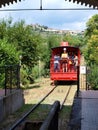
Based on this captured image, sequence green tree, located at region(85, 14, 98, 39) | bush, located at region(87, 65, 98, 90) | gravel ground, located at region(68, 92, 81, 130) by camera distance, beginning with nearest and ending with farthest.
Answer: gravel ground, located at region(68, 92, 81, 130) < bush, located at region(87, 65, 98, 90) < green tree, located at region(85, 14, 98, 39)

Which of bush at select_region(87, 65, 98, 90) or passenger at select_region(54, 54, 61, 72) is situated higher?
passenger at select_region(54, 54, 61, 72)

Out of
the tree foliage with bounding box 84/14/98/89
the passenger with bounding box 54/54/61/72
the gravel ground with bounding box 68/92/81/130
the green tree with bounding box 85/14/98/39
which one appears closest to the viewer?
the gravel ground with bounding box 68/92/81/130

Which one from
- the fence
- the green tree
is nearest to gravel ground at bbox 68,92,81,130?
the fence

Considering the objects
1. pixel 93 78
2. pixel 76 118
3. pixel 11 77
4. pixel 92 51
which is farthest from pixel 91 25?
pixel 76 118

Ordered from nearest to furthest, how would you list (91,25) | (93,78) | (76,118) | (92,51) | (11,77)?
(76,118), (11,77), (93,78), (92,51), (91,25)

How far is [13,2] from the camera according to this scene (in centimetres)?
1680

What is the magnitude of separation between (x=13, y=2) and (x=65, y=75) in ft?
63.0

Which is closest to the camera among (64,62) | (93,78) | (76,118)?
(76,118)

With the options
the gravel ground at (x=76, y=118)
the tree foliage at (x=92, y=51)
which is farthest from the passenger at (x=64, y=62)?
the gravel ground at (x=76, y=118)

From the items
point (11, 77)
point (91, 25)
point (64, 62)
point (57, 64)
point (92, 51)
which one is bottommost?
point (11, 77)

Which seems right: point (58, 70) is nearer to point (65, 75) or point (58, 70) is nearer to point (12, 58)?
point (65, 75)

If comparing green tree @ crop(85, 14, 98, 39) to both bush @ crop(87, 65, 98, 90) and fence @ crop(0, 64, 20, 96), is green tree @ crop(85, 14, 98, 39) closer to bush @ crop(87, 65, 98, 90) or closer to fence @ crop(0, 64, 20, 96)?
bush @ crop(87, 65, 98, 90)

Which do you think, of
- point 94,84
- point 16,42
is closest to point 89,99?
point 94,84

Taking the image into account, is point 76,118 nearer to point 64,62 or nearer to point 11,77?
point 11,77
